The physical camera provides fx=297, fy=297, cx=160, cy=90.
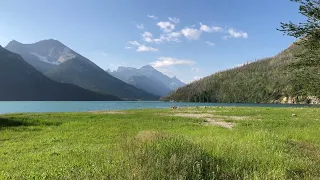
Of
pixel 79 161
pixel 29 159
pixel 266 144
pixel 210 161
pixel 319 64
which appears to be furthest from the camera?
pixel 266 144

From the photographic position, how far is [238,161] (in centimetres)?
1189

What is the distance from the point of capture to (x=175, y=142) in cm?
1299

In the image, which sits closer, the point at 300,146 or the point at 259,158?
the point at 259,158

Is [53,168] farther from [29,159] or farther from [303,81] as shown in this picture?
[303,81]

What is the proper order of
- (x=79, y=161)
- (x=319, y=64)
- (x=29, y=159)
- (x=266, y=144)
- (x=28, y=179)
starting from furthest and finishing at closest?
(x=266, y=144)
(x=319, y=64)
(x=29, y=159)
(x=79, y=161)
(x=28, y=179)

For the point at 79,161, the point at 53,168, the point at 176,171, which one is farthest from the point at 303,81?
the point at 53,168

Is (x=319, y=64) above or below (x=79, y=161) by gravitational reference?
above

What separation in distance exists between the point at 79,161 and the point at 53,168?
134 centimetres

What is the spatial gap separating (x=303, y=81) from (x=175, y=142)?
322 inches

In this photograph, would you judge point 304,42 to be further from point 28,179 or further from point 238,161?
point 28,179

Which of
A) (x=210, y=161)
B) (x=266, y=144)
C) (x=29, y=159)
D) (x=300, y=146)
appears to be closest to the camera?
(x=210, y=161)

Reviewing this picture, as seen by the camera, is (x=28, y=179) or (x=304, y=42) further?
(x=304, y=42)

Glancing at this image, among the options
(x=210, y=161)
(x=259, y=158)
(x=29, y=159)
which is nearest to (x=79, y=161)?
(x=29, y=159)

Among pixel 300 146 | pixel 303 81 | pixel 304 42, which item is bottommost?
pixel 300 146
